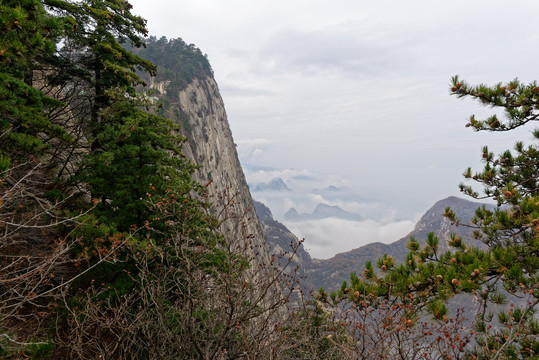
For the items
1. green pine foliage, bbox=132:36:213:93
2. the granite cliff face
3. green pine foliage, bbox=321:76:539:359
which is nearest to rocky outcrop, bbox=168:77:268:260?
the granite cliff face

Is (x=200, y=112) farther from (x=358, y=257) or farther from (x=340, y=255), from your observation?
(x=358, y=257)

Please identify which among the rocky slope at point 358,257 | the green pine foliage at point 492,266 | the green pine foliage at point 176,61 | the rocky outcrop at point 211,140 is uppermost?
the green pine foliage at point 176,61

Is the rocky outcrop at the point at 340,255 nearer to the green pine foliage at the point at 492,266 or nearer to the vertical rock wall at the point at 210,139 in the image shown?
the vertical rock wall at the point at 210,139

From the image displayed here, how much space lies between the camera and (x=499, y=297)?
448cm

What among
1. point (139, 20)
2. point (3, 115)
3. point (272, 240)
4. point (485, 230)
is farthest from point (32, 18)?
point (272, 240)

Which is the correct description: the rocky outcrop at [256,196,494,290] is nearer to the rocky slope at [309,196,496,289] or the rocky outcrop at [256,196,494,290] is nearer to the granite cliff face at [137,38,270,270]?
the rocky slope at [309,196,496,289]

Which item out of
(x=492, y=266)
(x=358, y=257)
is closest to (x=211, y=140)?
(x=492, y=266)

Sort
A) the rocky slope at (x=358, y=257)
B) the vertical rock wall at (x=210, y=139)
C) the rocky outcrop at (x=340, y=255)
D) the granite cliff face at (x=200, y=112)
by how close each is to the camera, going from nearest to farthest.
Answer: the vertical rock wall at (x=210, y=139) → the granite cliff face at (x=200, y=112) → the rocky outcrop at (x=340, y=255) → the rocky slope at (x=358, y=257)

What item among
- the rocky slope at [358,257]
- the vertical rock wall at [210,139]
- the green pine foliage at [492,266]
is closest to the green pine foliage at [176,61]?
the vertical rock wall at [210,139]

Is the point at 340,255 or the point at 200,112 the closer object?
the point at 200,112

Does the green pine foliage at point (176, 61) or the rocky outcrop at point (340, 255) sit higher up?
the green pine foliage at point (176, 61)

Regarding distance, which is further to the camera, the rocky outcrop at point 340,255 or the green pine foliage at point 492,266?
the rocky outcrop at point 340,255

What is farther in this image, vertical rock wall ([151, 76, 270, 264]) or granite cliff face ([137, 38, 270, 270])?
granite cliff face ([137, 38, 270, 270])

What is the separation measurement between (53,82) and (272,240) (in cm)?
11752
